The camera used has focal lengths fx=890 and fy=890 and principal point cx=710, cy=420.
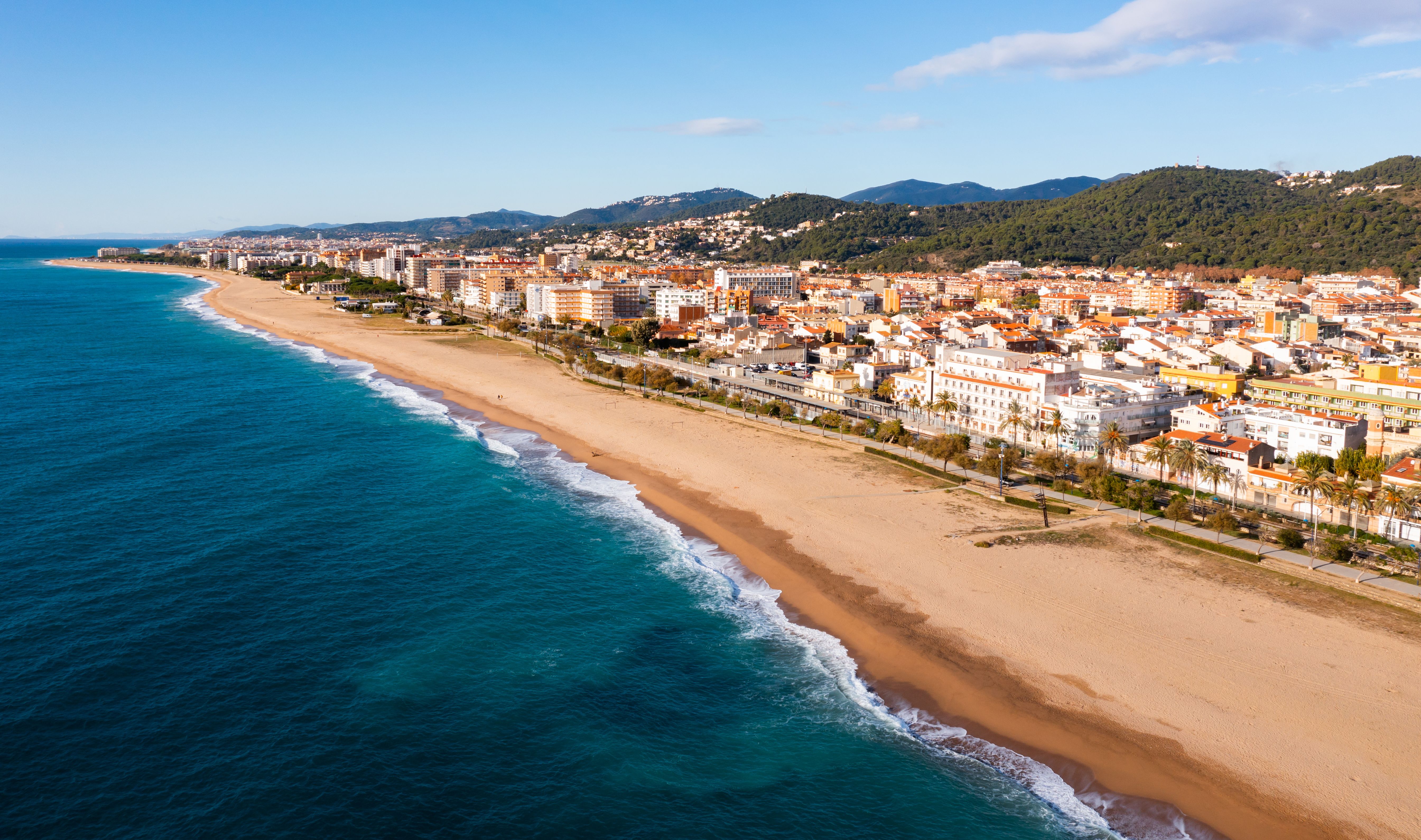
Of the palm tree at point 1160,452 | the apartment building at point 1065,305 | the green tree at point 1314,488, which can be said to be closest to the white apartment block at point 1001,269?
the apartment building at point 1065,305

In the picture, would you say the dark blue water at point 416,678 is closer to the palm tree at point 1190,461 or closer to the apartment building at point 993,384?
the palm tree at point 1190,461

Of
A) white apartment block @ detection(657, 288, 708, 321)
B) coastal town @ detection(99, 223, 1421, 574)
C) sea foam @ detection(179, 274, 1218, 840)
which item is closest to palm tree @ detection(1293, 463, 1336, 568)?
coastal town @ detection(99, 223, 1421, 574)

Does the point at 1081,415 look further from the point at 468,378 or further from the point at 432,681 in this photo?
the point at 468,378

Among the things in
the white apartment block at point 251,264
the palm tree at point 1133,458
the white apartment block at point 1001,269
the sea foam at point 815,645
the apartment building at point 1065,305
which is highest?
the white apartment block at point 251,264

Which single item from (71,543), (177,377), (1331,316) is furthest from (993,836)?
(1331,316)

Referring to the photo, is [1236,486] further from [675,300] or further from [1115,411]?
[675,300]

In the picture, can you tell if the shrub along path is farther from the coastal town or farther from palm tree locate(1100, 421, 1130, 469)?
palm tree locate(1100, 421, 1130, 469)
